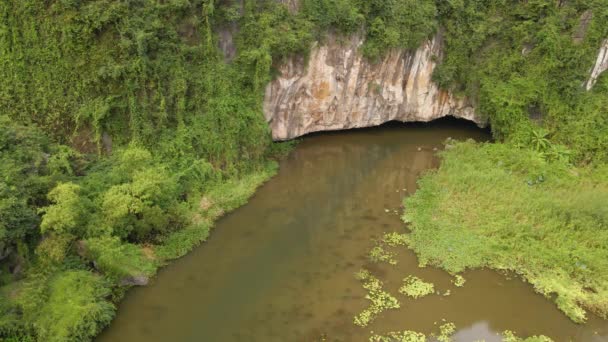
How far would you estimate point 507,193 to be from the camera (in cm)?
1566

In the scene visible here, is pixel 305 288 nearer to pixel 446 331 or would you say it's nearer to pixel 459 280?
pixel 446 331

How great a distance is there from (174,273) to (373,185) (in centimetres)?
827

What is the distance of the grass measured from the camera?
1271 cm

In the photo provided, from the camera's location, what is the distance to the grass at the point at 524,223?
12.7 meters

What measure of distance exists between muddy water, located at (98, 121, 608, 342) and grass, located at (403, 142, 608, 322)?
534mm

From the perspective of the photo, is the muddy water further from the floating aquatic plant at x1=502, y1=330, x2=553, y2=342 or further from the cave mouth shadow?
the cave mouth shadow

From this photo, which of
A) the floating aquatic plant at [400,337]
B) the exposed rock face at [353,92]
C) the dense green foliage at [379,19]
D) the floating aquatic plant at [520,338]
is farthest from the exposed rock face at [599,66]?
the floating aquatic plant at [400,337]

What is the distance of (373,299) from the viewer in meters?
12.0

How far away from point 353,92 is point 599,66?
31.2ft

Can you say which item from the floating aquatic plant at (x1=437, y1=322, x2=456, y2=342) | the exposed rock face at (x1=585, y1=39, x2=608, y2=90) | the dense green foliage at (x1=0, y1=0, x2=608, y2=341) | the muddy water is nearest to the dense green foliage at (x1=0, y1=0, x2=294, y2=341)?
the dense green foliage at (x1=0, y1=0, x2=608, y2=341)

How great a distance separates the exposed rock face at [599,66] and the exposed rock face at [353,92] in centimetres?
424

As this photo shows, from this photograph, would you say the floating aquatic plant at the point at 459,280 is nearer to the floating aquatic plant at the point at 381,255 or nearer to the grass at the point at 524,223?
the grass at the point at 524,223

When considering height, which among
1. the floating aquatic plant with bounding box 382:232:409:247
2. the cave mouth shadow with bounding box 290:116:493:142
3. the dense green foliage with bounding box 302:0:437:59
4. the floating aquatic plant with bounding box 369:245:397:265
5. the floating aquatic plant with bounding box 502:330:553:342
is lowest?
the floating aquatic plant with bounding box 502:330:553:342

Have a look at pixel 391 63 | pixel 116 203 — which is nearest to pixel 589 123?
pixel 391 63
